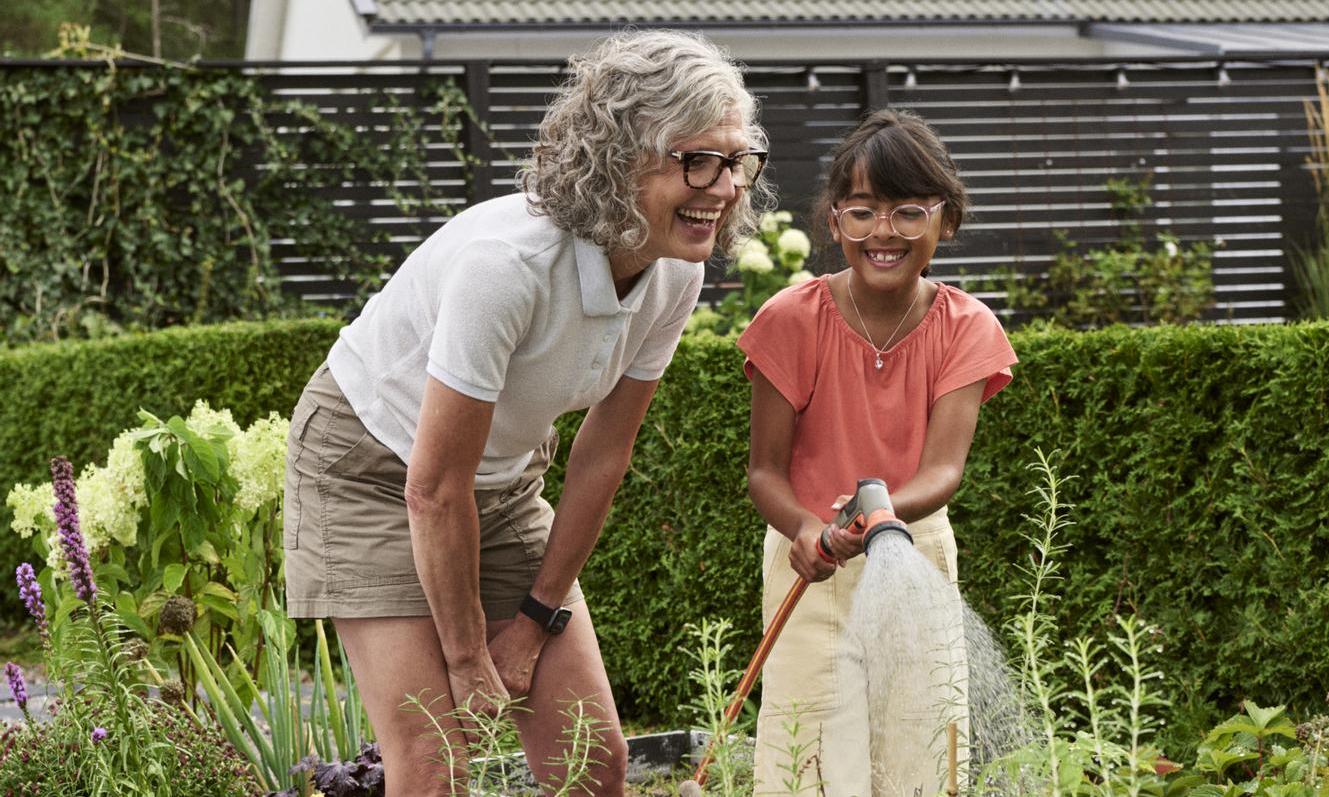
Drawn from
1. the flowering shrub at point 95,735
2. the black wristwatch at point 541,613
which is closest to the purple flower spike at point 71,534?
the flowering shrub at point 95,735

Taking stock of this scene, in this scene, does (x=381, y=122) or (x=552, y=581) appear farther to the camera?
(x=381, y=122)

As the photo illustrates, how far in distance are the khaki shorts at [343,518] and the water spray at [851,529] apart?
0.52m

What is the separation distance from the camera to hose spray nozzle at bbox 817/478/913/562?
1814 millimetres

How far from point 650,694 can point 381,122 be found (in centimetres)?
451

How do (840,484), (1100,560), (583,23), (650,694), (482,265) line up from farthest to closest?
(583,23) < (650,694) < (1100,560) < (840,484) < (482,265)

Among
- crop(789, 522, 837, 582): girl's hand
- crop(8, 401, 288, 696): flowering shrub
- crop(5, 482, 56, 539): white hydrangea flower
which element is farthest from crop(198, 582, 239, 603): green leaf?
crop(789, 522, 837, 582): girl's hand

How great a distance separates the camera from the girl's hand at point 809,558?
2.21 m

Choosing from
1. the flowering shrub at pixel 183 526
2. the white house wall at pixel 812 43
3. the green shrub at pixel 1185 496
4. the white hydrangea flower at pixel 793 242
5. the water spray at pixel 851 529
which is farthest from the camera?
the white house wall at pixel 812 43

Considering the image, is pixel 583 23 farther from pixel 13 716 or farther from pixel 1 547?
pixel 13 716

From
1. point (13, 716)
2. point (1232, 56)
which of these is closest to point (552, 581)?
point (13, 716)

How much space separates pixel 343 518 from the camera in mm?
2254

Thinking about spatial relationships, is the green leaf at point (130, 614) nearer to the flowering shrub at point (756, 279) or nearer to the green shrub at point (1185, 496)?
the green shrub at point (1185, 496)

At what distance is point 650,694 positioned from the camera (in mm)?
4684

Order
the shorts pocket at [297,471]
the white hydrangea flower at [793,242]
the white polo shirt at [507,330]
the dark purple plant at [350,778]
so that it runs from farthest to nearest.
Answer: the white hydrangea flower at [793,242], the dark purple plant at [350,778], the shorts pocket at [297,471], the white polo shirt at [507,330]
